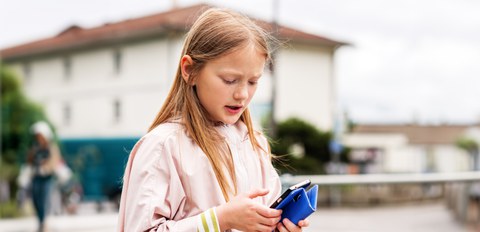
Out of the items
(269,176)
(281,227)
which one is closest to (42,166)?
(269,176)

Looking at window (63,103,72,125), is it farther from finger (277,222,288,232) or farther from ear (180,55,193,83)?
finger (277,222,288,232)

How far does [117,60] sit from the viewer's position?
34000 millimetres

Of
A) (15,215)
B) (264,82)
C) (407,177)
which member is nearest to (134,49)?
(264,82)

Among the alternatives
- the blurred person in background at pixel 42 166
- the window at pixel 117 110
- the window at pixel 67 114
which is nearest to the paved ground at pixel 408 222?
the blurred person in background at pixel 42 166

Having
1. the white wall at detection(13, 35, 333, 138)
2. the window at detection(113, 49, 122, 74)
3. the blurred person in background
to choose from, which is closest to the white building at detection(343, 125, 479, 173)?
the white wall at detection(13, 35, 333, 138)

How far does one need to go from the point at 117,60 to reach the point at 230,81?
108 ft

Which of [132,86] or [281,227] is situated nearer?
[281,227]

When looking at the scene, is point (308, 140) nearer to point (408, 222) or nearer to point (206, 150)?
point (408, 222)

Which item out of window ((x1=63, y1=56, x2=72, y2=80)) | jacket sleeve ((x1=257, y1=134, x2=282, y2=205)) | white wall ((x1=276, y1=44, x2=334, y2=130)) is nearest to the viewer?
jacket sleeve ((x1=257, y1=134, x2=282, y2=205))

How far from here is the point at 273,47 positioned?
1800 millimetres

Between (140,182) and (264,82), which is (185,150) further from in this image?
(264,82)

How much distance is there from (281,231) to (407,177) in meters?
4.51

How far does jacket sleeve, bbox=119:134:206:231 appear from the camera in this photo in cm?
157

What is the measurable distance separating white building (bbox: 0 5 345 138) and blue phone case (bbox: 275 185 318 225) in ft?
96.9
